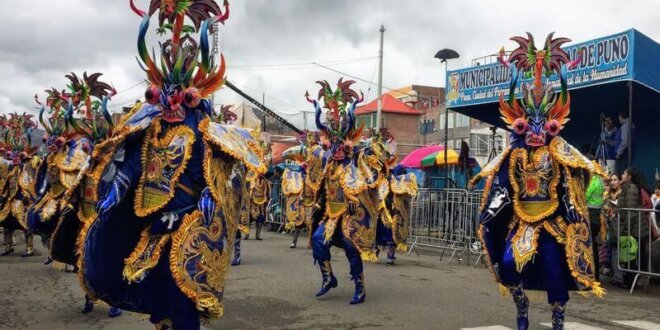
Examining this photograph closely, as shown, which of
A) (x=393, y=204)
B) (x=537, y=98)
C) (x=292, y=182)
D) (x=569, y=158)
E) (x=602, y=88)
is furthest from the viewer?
(x=292, y=182)

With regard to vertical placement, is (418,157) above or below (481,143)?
below

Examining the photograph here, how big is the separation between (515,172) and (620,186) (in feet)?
17.5

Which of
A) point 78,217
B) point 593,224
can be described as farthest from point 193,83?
point 593,224

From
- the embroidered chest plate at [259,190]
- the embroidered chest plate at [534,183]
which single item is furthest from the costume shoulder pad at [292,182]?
the embroidered chest plate at [534,183]

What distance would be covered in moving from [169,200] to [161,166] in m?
0.26

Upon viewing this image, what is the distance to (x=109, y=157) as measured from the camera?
476cm

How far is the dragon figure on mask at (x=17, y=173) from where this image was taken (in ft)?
39.3

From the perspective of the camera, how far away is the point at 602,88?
A: 1305 cm

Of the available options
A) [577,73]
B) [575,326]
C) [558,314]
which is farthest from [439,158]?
[558,314]

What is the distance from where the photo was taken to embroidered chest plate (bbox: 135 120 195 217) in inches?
174

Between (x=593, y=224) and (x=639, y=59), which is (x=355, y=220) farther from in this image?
(x=639, y=59)

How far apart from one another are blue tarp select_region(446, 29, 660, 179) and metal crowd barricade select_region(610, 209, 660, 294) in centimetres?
271

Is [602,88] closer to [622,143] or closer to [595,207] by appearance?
[622,143]

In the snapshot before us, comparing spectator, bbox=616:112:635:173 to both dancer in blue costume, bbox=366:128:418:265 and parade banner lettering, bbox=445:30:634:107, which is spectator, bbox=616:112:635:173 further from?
dancer in blue costume, bbox=366:128:418:265
